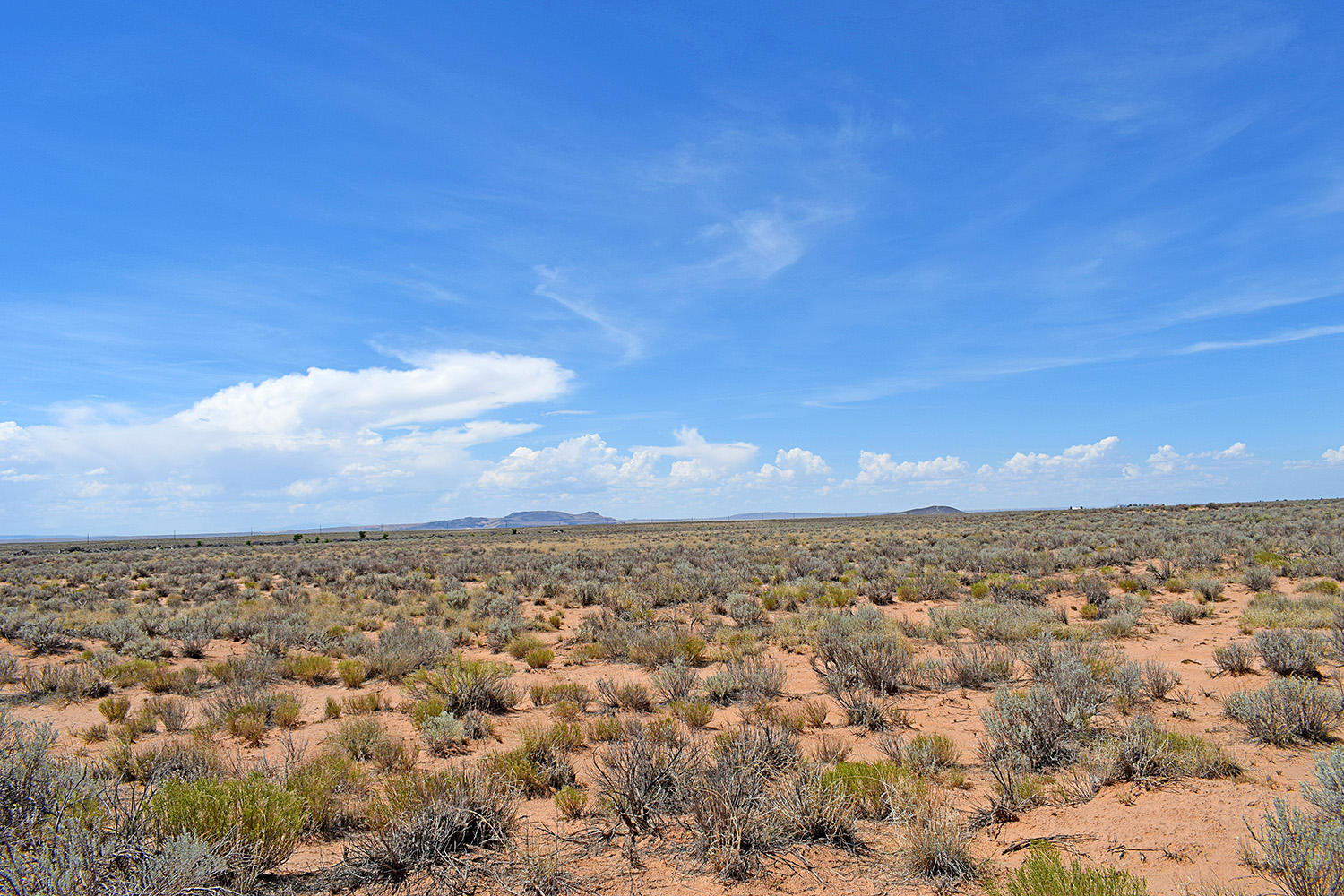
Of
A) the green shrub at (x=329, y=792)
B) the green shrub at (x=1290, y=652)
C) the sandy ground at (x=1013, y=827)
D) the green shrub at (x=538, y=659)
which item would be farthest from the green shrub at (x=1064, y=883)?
the green shrub at (x=538, y=659)

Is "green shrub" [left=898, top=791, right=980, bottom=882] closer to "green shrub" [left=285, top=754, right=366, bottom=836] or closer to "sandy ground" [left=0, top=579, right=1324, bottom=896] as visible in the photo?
"sandy ground" [left=0, top=579, right=1324, bottom=896]

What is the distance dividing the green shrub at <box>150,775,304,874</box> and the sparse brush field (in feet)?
0.08

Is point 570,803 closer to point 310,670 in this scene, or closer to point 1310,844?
point 1310,844

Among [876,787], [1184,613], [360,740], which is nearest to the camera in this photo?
[876,787]

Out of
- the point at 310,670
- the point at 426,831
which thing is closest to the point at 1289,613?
the point at 426,831

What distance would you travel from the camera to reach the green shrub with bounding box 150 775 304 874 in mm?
4141

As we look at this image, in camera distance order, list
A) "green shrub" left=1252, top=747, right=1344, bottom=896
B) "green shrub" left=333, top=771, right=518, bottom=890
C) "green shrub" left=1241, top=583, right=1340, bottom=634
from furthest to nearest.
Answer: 1. "green shrub" left=1241, top=583, right=1340, bottom=634
2. "green shrub" left=333, top=771, right=518, bottom=890
3. "green shrub" left=1252, top=747, right=1344, bottom=896

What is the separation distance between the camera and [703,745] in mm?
6062

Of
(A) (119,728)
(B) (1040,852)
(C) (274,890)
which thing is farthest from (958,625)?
(A) (119,728)

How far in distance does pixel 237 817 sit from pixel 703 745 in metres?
3.76

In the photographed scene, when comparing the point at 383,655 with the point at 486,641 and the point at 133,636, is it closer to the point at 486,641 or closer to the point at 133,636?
the point at 486,641

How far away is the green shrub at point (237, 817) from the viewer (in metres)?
4.14

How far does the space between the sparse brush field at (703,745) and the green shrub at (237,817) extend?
0.08 feet

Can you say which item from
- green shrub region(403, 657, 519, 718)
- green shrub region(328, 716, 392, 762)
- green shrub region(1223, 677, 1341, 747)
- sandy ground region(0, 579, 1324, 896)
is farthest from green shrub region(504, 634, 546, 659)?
green shrub region(1223, 677, 1341, 747)
